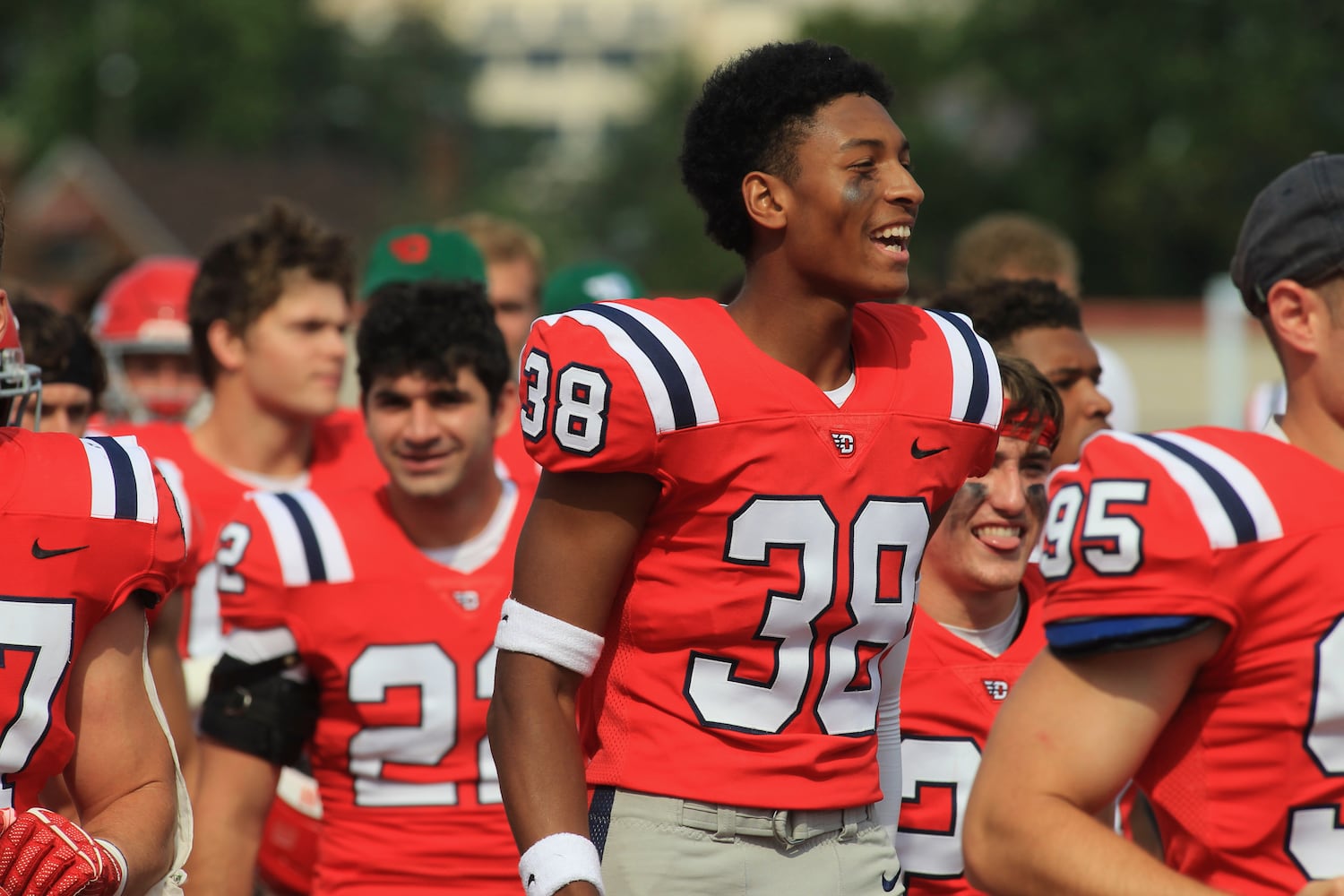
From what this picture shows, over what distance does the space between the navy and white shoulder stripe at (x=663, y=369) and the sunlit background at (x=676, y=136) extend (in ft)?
58.5

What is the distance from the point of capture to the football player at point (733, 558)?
8.46 ft

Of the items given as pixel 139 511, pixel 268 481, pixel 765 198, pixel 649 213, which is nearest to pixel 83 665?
pixel 139 511

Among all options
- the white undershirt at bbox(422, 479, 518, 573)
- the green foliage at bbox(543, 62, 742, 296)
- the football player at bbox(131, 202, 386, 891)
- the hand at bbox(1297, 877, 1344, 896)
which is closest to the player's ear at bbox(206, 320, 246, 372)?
the football player at bbox(131, 202, 386, 891)

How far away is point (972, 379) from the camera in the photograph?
9.29 feet

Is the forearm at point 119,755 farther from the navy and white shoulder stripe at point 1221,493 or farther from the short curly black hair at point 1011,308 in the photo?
the short curly black hair at point 1011,308

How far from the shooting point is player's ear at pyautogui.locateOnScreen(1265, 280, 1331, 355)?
2312mm

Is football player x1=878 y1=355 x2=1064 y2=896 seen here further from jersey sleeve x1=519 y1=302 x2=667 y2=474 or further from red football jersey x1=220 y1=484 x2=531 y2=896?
red football jersey x1=220 y1=484 x2=531 y2=896

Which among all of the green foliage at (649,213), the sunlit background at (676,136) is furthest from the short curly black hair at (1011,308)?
the green foliage at (649,213)

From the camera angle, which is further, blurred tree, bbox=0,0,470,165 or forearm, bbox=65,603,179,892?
blurred tree, bbox=0,0,470,165

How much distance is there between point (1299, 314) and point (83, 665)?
1771mm

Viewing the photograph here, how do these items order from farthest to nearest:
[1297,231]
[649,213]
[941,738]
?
[649,213]
[941,738]
[1297,231]

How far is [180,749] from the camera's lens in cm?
371

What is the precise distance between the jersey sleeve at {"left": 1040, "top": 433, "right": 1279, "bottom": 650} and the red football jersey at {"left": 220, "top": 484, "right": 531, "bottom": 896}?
1818 millimetres

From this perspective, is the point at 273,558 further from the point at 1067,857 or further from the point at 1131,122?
the point at 1131,122
